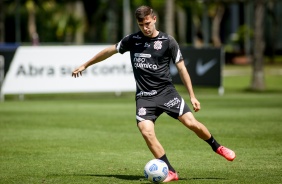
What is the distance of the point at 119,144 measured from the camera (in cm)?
1418

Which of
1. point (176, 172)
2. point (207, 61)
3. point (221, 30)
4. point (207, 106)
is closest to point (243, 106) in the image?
point (207, 106)

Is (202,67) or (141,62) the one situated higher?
(141,62)

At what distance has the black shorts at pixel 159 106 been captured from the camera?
10016 mm

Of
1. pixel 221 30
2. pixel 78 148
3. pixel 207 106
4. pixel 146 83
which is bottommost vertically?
pixel 221 30

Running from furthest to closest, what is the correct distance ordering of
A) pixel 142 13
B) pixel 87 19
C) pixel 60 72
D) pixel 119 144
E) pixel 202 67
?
pixel 87 19 → pixel 202 67 → pixel 60 72 → pixel 119 144 → pixel 142 13

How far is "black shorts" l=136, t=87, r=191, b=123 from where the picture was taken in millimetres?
10016

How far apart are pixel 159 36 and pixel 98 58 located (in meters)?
1.02

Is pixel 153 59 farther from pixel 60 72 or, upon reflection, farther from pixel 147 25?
pixel 60 72

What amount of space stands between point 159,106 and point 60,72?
1798 cm

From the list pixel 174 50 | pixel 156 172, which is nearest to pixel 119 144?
pixel 174 50

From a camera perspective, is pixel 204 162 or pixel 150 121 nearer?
pixel 150 121

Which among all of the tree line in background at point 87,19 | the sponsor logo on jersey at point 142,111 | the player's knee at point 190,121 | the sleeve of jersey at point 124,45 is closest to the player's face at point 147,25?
the sleeve of jersey at point 124,45

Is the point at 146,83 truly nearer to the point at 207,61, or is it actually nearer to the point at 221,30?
the point at 207,61

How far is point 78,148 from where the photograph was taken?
44.8 ft
